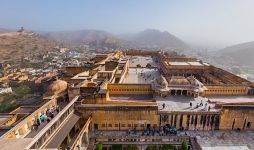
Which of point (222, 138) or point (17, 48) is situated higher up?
point (17, 48)

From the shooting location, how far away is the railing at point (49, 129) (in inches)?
709

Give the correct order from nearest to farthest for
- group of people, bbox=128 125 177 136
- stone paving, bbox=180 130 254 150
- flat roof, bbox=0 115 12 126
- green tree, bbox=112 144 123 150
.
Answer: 1. stone paving, bbox=180 130 254 150
2. green tree, bbox=112 144 123 150
3. flat roof, bbox=0 115 12 126
4. group of people, bbox=128 125 177 136

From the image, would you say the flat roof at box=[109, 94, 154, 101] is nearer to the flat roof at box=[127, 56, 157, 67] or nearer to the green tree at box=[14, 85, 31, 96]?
the flat roof at box=[127, 56, 157, 67]

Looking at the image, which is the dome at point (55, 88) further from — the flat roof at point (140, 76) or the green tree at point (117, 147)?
the flat roof at point (140, 76)

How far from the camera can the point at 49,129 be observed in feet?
68.2

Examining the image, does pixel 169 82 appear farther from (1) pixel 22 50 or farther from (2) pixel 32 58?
(1) pixel 22 50

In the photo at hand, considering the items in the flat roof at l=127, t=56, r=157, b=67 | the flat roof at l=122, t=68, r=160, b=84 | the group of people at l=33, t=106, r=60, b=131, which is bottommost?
the group of people at l=33, t=106, r=60, b=131

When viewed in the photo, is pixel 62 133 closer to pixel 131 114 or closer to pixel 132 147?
pixel 132 147

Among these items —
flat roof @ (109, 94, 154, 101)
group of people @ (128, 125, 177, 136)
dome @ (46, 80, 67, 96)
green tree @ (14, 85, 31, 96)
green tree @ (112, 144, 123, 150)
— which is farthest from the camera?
green tree @ (14, 85, 31, 96)

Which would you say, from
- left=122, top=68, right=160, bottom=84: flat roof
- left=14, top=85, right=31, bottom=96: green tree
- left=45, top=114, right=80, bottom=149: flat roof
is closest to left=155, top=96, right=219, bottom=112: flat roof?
left=122, top=68, right=160, bottom=84: flat roof

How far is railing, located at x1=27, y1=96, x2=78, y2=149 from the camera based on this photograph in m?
18.0

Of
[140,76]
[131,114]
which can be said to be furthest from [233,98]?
[131,114]

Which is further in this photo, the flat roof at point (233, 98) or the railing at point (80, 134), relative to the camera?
the flat roof at point (233, 98)

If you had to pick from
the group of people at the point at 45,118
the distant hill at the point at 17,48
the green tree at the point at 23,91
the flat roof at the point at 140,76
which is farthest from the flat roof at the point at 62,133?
the distant hill at the point at 17,48
